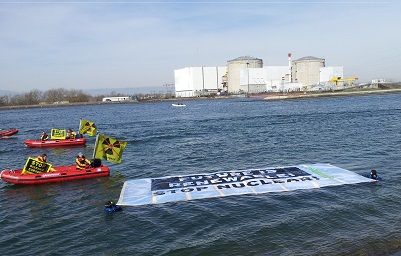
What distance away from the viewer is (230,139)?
44.7 m

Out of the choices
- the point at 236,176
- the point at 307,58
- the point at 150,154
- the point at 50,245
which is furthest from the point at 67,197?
the point at 307,58

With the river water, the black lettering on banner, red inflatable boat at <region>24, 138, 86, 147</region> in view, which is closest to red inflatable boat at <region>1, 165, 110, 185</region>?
the river water

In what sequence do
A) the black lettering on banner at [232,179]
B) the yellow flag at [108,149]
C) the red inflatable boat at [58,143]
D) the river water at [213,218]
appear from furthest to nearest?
the red inflatable boat at [58,143], the yellow flag at [108,149], the black lettering on banner at [232,179], the river water at [213,218]

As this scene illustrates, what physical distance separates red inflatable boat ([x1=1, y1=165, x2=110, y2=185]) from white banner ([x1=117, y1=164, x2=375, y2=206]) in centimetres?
320

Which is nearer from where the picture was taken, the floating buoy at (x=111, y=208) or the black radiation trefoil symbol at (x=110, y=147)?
the floating buoy at (x=111, y=208)

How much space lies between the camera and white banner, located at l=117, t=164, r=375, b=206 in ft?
69.4

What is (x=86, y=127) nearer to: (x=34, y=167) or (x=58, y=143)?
(x=58, y=143)

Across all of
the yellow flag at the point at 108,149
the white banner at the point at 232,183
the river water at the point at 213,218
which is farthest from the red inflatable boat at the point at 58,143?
the white banner at the point at 232,183

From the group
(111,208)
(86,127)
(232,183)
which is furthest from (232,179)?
(86,127)

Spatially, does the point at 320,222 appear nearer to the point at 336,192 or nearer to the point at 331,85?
the point at 336,192

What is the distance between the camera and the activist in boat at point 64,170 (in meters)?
25.0

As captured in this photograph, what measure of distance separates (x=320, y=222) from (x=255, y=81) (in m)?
186

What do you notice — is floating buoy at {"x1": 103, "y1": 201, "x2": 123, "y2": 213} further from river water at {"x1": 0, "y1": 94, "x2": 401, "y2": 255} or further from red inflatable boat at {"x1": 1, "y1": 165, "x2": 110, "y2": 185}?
red inflatable boat at {"x1": 1, "y1": 165, "x2": 110, "y2": 185}

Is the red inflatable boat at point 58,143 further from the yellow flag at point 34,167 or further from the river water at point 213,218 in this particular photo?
the yellow flag at point 34,167
